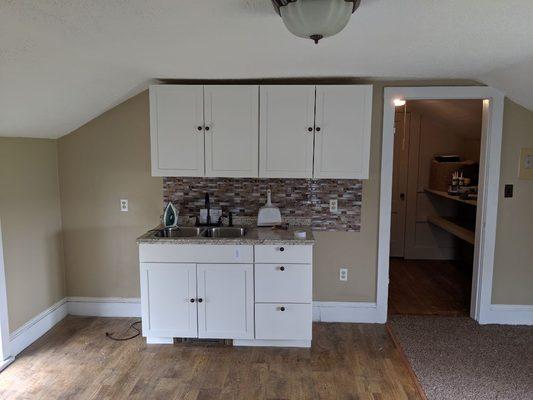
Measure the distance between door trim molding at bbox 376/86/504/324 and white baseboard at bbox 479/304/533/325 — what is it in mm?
18

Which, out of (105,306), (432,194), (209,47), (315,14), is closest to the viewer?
(315,14)

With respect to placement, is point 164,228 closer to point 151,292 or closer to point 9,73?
point 151,292

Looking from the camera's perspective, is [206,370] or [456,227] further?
[456,227]

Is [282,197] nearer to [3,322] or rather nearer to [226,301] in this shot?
[226,301]

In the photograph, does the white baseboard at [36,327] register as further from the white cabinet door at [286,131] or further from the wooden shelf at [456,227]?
the wooden shelf at [456,227]

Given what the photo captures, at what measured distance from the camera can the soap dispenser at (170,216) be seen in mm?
3210

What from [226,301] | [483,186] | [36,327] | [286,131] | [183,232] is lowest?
[36,327]

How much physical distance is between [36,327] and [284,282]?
1.98m

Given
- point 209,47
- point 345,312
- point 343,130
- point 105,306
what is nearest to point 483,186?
point 343,130

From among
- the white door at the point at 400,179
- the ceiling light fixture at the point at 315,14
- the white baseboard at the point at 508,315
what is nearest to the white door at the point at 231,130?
the ceiling light fixture at the point at 315,14

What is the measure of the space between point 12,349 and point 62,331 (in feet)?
1.46

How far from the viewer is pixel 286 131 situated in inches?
120

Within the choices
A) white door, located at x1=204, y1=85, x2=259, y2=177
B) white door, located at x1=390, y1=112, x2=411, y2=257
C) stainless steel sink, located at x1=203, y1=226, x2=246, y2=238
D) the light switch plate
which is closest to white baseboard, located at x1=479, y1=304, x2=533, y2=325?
the light switch plate

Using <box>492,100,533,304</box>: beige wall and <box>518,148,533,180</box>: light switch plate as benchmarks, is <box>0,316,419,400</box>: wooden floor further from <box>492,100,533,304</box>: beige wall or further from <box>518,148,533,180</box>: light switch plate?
<box>518,148,533,180</box>: light switch plate
